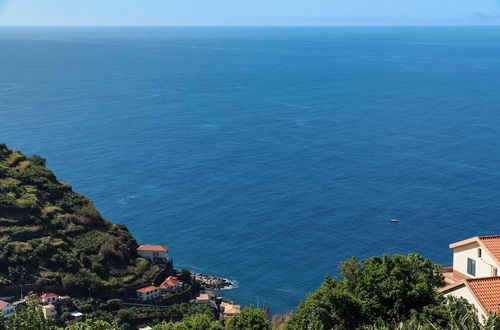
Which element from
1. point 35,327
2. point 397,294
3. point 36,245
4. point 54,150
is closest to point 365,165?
point 54,150

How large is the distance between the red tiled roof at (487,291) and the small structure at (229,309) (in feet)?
111

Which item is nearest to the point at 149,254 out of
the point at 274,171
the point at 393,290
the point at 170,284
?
the point at 170,284

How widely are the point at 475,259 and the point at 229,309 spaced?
31.9m

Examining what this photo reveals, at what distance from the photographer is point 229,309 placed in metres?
64.7

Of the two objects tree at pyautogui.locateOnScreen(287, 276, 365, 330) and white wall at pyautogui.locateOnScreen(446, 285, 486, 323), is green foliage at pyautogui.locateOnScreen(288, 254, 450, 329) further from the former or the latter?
white wall at pyautogui.locateOnScreen(446, 285, 486, 323)

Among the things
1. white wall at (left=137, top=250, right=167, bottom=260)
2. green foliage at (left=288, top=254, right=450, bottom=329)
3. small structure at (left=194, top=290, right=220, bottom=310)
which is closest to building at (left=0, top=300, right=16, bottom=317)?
white wall at (left=137, top=250, right=167, bottom=260)

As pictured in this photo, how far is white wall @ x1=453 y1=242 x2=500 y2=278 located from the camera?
37.0 metres

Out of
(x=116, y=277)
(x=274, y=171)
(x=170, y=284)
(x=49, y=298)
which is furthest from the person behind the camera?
(x=274, y=171)

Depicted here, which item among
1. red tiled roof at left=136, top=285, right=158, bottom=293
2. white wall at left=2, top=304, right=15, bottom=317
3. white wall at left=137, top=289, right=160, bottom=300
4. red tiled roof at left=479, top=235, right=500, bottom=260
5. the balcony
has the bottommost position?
white wall at left=2, top=304, right=15, bottom=317

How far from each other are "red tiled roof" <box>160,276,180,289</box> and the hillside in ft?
5.32

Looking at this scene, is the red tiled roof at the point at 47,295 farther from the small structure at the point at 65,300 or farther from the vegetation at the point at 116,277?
the vegetation at the point at 116,277

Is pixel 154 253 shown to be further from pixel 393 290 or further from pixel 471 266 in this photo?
pixel 393 290

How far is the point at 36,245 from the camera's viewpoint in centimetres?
6144

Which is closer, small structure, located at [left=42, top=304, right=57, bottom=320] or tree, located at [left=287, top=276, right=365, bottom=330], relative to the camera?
tree, located at [left=287, top=276, right=365, bottom=330]
